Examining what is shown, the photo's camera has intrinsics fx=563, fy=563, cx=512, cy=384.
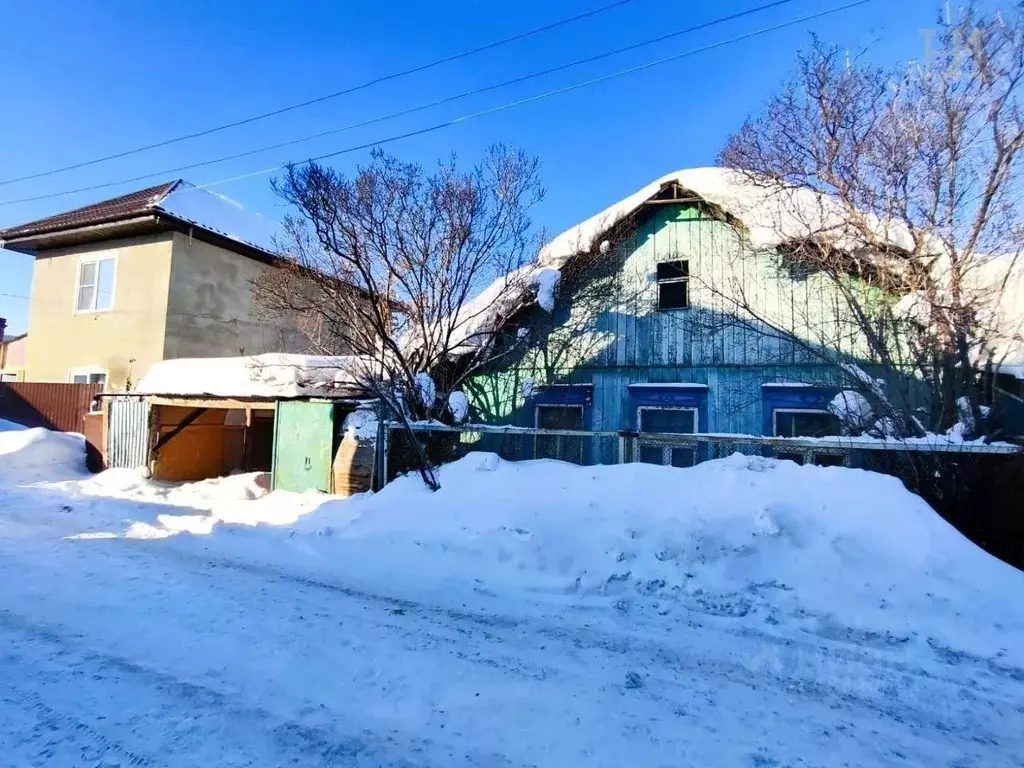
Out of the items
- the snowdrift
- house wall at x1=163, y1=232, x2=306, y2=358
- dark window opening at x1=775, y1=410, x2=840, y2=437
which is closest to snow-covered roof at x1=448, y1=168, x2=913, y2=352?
dark window opening at x1=775, y1=410, x2=840, y2=437

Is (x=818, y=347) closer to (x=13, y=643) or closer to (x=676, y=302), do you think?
(x=676, y=302)

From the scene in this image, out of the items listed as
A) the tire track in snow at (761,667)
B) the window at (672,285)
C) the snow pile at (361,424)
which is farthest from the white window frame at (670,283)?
the tire track in snow at (761,667)

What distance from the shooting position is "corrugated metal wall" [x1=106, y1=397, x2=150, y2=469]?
11891mm

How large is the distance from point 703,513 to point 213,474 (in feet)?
39.2

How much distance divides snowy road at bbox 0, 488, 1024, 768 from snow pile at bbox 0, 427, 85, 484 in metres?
9.01

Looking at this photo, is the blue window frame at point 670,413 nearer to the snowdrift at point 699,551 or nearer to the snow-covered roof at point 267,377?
the snowdrift at point 699,551

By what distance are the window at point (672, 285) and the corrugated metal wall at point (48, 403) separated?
14892 mm

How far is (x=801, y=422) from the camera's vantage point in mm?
9648

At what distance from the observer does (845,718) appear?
301 cm

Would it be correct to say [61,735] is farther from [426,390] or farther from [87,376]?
[87,376]

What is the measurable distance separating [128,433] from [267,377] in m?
4.12

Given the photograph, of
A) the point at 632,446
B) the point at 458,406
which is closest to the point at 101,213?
the point at 458,406

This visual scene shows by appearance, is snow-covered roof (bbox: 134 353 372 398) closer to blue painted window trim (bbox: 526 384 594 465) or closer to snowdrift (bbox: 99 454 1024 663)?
blue painted window trim (bbox: 526 384 594 465)

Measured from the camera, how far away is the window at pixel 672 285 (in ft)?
35.2
